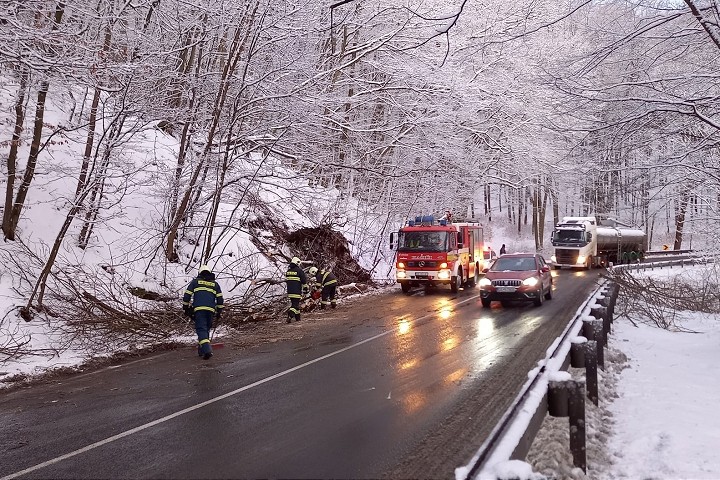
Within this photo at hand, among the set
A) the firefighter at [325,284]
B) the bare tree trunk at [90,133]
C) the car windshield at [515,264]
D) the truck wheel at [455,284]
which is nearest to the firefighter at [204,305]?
the bare tree trunk at [90,133]

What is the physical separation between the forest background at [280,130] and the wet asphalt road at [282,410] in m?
3.02

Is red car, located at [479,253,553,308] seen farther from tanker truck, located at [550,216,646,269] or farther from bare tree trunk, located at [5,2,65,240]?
tanker truck, located at [550,216,646,269]

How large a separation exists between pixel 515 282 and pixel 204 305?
977 cm

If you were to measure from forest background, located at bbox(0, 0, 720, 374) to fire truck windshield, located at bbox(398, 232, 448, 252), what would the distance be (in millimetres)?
3165

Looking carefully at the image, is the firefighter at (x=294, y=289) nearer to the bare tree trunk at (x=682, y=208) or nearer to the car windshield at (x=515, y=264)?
the car windshield at (x=515, y=264)

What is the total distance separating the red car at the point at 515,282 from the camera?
1611 cm

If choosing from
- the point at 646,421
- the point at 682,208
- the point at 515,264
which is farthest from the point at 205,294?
the point at 682,208

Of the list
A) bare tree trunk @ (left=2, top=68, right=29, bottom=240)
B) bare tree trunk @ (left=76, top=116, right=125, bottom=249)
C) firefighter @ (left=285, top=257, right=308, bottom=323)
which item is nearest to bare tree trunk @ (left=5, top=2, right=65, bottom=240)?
bare tree trunk @ (left=2, top=68, right=29, bottom=240)

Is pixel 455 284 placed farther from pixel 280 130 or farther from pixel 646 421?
pixel 646 421

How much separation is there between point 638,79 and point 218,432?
8.06m

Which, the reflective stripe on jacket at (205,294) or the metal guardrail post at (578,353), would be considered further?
the reflective stripe on jacket at (205,294)

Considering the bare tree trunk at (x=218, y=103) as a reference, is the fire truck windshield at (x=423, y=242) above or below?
below

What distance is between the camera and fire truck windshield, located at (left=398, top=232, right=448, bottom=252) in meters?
20.5

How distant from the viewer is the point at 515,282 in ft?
53.1
